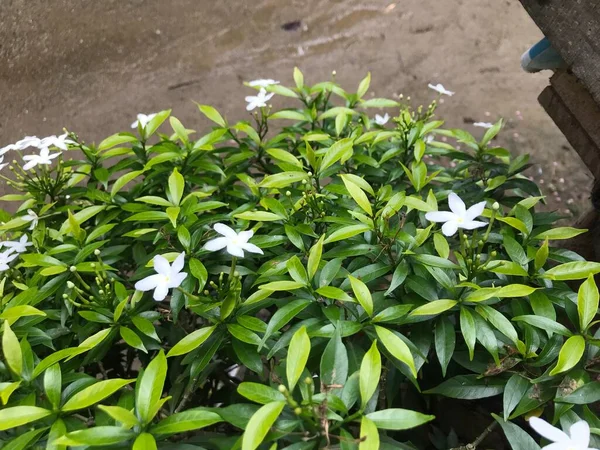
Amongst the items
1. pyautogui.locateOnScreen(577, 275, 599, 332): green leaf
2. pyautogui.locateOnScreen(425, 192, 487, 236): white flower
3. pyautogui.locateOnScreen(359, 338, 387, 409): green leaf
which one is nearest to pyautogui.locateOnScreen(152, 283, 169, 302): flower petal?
pyautogui.locateOnScreen(359, 338, 387, 409): green leaf

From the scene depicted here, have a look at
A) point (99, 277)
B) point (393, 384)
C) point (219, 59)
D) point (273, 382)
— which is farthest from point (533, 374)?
point (219, 59)

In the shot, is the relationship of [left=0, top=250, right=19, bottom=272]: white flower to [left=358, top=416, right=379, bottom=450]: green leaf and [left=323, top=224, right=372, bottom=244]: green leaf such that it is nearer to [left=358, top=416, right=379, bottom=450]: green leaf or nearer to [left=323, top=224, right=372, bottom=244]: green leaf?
[left=323, top=224, right=372, bottom=244]: green leaf

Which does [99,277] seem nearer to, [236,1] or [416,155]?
[416,155]

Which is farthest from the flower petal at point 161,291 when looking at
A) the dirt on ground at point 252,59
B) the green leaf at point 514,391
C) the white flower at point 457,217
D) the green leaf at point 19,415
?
the dirt on ground at point 252,59

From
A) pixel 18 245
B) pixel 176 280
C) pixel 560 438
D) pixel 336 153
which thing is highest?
pixel 18 245

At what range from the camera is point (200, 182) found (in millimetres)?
1208

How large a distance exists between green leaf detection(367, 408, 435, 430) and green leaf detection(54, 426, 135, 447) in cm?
34

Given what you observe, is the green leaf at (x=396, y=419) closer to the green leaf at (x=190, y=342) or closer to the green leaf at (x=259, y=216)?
the green leaf at (x=190, y=342)

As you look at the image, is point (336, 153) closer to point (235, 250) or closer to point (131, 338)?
point (235, 250)

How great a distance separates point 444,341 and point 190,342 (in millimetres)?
432

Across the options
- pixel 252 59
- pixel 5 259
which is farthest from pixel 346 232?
pixel 252 59

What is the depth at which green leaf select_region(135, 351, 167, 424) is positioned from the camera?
2.24 ft

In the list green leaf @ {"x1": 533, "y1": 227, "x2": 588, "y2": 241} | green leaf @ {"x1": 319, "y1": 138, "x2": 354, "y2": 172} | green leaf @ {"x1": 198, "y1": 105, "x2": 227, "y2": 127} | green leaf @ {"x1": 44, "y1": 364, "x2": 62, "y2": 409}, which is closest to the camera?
green leaf @ {"x1": 44, "y1": 364, "x2": 62, "y2": 409}

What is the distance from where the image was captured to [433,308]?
2.63ft
